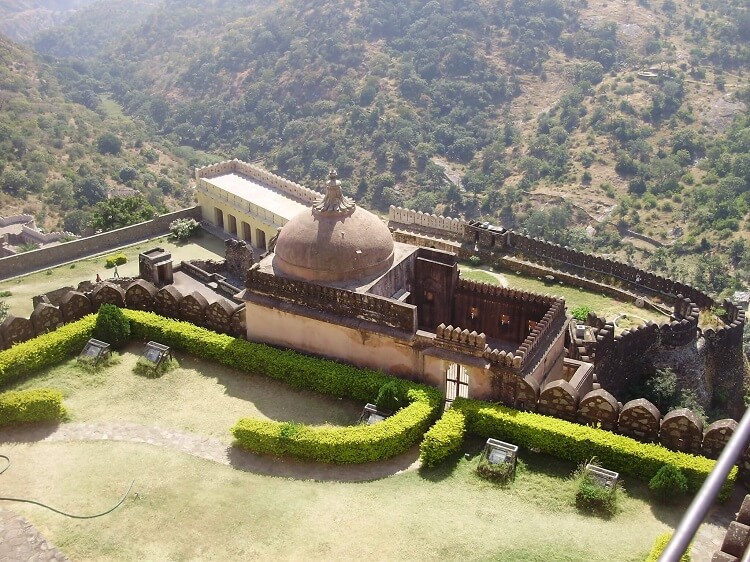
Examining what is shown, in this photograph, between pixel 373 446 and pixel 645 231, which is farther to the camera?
pixel 645 231

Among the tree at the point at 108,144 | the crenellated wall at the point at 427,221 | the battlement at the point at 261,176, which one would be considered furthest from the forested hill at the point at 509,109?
the battlement at the point at 261,176

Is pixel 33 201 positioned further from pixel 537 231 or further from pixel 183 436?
pixel 183 436

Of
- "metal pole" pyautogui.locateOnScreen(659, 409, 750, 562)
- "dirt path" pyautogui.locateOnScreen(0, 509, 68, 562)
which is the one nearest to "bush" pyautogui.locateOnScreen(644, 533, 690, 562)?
"metal pole" pyautogui.locateOnScreen(659, 409, 750, 562)

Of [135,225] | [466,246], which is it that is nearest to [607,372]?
[466,246]

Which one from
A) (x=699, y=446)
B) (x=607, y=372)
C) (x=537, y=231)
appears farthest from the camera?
(x=537, y=231)

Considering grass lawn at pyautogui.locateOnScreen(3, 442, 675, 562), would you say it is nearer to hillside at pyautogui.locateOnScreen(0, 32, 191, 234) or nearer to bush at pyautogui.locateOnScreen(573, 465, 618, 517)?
bush at pyautogui.locateOnScreen(573, 465, 618, 517)

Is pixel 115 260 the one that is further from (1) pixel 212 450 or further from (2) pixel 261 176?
(1) pixel 212 450
